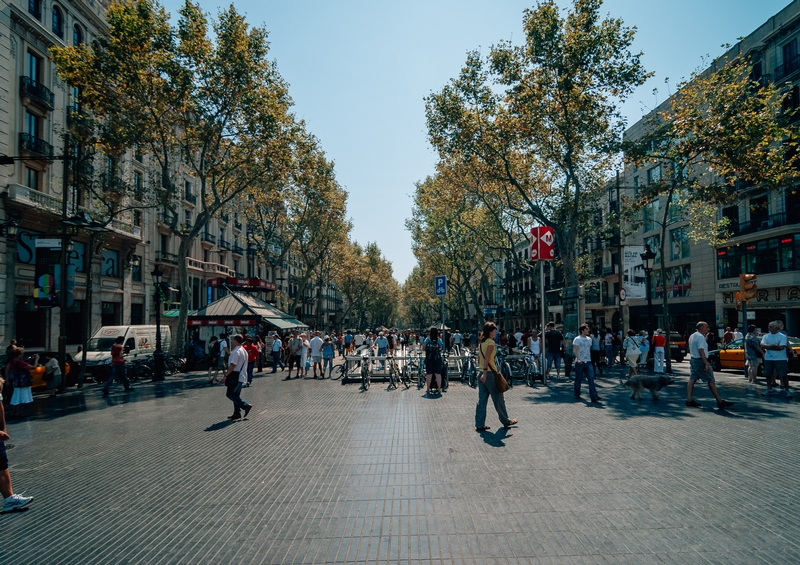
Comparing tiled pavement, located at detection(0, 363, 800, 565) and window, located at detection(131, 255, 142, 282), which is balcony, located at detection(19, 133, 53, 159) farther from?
tiled pavement, located at detection(0, 363, 800, 565)

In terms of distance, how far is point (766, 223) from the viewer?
94.6ft

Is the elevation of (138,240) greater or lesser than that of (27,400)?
greater

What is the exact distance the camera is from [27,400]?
10906mm

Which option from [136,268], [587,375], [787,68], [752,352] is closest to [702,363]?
[587,375]

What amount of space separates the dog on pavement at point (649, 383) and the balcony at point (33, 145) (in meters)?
25.3

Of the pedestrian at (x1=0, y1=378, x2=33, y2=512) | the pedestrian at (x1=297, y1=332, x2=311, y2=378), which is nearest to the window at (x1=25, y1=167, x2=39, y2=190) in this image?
the pedestrian at (x1=297, y1=332, x2=311, y2=378)

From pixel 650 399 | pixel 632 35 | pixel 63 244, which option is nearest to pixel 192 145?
pixel 63 244

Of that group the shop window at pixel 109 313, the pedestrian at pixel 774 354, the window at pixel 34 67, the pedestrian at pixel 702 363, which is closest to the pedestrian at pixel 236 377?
the pedestrian at pixel 702 363

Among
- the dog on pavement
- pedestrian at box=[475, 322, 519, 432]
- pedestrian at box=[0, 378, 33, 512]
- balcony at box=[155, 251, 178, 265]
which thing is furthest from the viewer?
balcony at box=[155, 251, 178, 265]

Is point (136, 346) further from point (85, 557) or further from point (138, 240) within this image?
point (85, 557)

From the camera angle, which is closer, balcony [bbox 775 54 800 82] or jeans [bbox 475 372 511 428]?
jeans [bbox 475 372 511 428]

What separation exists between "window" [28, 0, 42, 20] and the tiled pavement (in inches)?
852

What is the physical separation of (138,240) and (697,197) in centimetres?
2970

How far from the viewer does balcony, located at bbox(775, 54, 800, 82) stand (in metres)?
26.9
